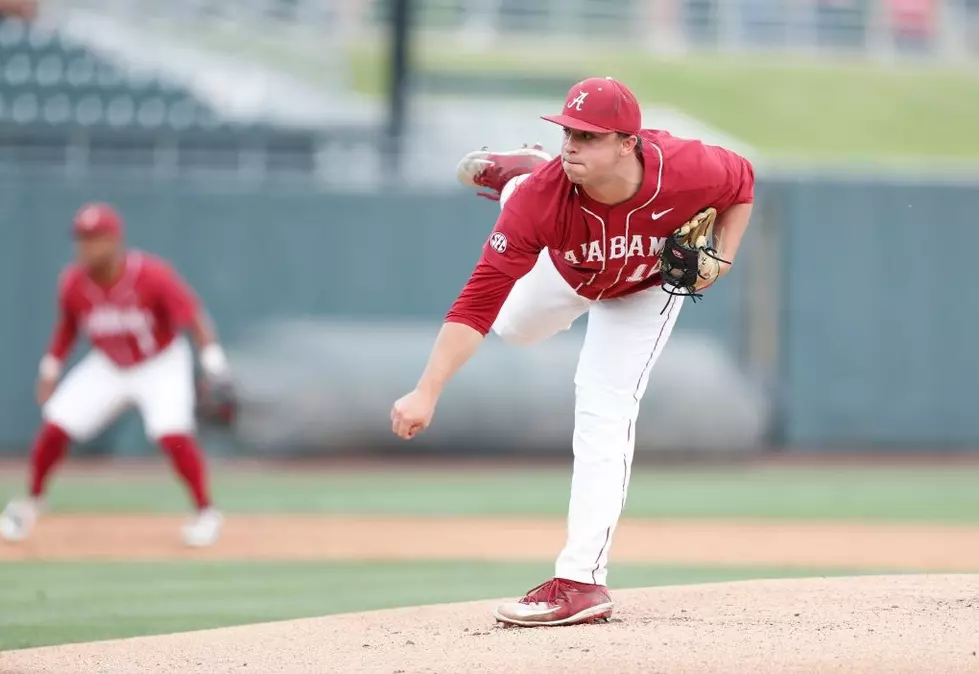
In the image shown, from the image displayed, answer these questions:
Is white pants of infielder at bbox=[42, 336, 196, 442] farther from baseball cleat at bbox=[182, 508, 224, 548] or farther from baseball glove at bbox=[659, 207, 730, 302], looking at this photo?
baseball glove at bbox=[659, 207, 730, 302]

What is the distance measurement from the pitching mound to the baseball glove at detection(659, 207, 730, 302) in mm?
1067

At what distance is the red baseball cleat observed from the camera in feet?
17.0

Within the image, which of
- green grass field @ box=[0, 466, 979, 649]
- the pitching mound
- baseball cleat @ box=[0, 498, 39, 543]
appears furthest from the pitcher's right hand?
baseball cleat @ box=[0, 498, 39, 543]

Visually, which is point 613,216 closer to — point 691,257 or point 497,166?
point 691,257

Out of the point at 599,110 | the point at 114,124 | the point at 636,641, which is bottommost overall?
the point at 636,641

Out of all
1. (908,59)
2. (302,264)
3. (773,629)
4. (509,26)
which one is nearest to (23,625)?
(773,629)

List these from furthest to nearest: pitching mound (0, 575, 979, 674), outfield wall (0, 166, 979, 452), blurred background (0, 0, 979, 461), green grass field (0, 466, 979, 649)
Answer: outfield wall (0, 166, 979, 452) → blurred background (0, 0, 979, 461) → green grass field (0, 466, 979, 649) → pitching mound (0, 575, 979, 674)

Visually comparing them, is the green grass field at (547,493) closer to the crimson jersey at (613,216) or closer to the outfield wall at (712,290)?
the outfield wall at (712,290)

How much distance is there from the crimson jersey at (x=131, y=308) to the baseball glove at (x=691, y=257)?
158 inches

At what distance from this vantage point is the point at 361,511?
376 inches

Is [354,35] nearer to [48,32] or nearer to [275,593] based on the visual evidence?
[48,32]

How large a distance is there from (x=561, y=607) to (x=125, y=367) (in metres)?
4.10

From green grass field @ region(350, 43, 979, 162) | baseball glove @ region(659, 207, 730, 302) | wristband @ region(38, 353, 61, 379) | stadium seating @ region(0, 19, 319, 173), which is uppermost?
green grass field @ region(350, 43, 979, 162)

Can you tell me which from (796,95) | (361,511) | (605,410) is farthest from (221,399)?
(796,95)
